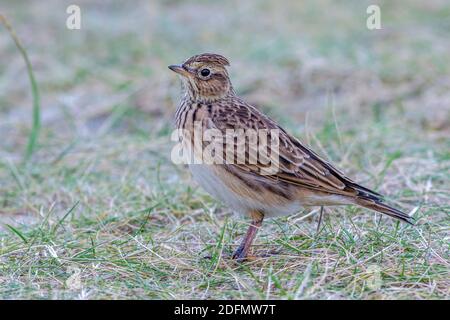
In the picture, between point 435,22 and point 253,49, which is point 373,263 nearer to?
point 253,49

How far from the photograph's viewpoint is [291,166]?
602cm

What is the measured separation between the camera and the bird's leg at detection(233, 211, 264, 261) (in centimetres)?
603

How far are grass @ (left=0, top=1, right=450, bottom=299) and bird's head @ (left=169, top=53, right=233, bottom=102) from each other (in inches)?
38.7

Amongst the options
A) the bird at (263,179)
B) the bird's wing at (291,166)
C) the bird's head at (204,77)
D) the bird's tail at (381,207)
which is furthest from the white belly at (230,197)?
the bird's head at (204,77)

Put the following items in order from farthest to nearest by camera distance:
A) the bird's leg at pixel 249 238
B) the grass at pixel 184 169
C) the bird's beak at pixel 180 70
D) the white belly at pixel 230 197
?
the bird's beak at pixel 180 70 < the bird's leg at pixel 249 238 < the white belly at pixel 230 197 < the grass at pixel 184 169

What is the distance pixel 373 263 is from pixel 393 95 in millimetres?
4900

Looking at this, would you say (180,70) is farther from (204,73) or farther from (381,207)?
(381,207)

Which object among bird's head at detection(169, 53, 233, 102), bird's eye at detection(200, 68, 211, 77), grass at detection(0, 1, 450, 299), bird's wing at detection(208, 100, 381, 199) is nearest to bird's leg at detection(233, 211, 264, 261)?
grass at detection(0, 1, 450, 299)

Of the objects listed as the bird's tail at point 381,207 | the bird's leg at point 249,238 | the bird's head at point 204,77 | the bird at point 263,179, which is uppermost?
the bird's head at point 204,77

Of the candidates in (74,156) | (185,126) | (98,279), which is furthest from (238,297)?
(74,156)

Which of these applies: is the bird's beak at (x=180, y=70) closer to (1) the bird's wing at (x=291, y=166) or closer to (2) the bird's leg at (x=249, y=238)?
(1) the bird's wing at (x=291, y=166)

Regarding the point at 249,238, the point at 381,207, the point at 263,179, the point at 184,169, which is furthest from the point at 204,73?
the point at 184,169

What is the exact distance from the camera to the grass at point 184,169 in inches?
223

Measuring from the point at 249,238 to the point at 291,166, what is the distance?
583 mm
